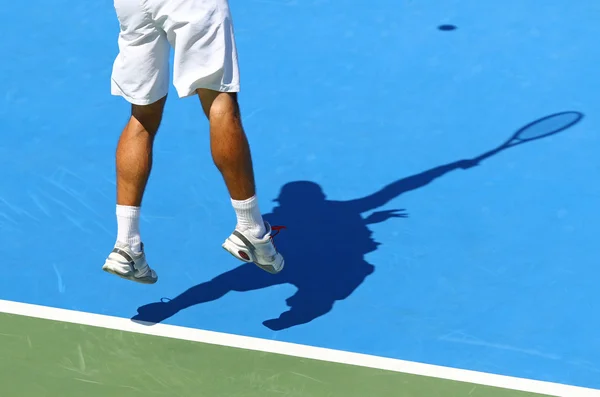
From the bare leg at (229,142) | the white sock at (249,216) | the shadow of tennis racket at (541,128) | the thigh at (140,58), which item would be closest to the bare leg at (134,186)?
the thigh at (140,58)

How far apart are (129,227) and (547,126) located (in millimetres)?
3038

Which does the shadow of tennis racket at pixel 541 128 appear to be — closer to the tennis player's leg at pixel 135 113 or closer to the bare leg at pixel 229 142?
the bare leg at pixel 229 142

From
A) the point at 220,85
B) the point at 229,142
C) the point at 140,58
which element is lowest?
the point at 229,142

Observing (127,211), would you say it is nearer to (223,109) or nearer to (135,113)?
(135,113)

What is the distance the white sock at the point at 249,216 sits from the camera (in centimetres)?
558

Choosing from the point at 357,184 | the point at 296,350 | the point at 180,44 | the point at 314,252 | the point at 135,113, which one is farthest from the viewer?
the point at 357,184

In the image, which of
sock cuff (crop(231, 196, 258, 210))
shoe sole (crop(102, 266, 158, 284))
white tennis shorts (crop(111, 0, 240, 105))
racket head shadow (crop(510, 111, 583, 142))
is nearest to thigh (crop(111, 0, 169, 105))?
white tennis shorts (crop(111, 0, 240, 105))

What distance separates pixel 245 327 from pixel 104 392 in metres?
0.83

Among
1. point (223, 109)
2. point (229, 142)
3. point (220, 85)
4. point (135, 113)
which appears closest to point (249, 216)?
point (229, 142)

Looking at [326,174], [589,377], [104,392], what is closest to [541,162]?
[326,174]

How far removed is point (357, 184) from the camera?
22.7 ft

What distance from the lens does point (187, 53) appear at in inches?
213

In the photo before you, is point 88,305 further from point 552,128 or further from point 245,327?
point 552,128

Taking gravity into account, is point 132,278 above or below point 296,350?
above
